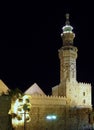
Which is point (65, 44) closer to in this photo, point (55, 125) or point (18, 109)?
point (55, 125)

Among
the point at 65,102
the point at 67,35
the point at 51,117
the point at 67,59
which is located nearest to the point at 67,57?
the point at 67,59

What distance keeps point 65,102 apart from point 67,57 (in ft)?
27.4

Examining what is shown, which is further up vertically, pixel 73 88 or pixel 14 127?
pixel 73 88

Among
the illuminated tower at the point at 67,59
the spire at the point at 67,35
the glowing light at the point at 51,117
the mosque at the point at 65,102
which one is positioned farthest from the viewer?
the spire at the point at 67,35

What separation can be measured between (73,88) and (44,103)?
6231mm

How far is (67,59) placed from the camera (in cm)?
5941

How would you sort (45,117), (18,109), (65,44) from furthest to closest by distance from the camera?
(65,44)
(45,117)
(18,109)

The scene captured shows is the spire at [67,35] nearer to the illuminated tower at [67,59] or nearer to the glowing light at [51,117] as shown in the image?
the illuminated tower at [67,59]

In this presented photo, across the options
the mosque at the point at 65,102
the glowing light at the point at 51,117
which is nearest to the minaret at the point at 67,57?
the mosque at the point at 65,102

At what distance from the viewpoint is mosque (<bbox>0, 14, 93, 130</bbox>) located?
5294cm

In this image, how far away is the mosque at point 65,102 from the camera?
52938mm

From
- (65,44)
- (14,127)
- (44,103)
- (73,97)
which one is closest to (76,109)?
(73,97)

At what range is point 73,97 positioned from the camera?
187ft

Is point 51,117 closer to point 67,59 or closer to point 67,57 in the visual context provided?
point 67,59
